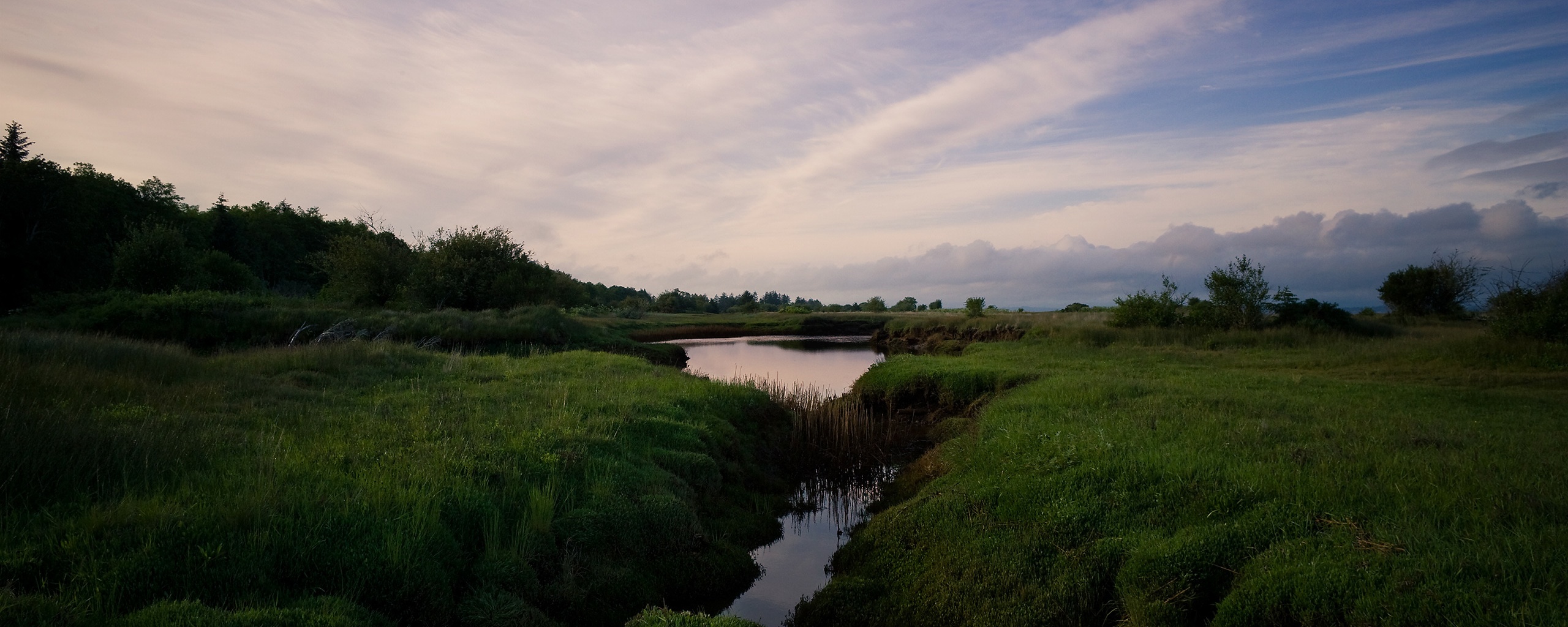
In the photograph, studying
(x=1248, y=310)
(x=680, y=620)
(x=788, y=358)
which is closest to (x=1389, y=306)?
(x=1248, y=310)

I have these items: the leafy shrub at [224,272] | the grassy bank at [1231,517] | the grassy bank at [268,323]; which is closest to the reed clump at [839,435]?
the grassy bank at [1231,517]

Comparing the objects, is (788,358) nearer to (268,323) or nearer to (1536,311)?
(268,323)

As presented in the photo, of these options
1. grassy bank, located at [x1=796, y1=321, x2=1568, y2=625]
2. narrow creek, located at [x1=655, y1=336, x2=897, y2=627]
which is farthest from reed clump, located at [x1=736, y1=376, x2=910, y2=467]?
grassy bank, located at [x1=796, y1=321, x2=1568, y2=625]

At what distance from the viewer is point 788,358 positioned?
39.8 m

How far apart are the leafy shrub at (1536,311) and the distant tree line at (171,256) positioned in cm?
3450

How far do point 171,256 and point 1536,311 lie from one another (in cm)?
4266

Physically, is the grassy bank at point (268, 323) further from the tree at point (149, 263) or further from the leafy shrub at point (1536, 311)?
the leafy shrub at point (1536, 311)

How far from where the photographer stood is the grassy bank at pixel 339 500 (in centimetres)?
476

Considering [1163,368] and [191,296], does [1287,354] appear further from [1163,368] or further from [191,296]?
[191,296]

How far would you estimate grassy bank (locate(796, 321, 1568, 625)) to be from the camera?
499 cm

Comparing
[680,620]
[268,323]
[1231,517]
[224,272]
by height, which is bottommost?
[680,620]

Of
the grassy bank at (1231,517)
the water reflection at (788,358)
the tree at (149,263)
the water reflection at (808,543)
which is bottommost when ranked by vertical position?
the water reflection at (808,543)

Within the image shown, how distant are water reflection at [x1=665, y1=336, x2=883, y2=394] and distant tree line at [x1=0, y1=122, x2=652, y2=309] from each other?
32.1 ft

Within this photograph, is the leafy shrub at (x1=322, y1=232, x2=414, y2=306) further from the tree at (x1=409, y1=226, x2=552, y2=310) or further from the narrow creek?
the narrow creek
